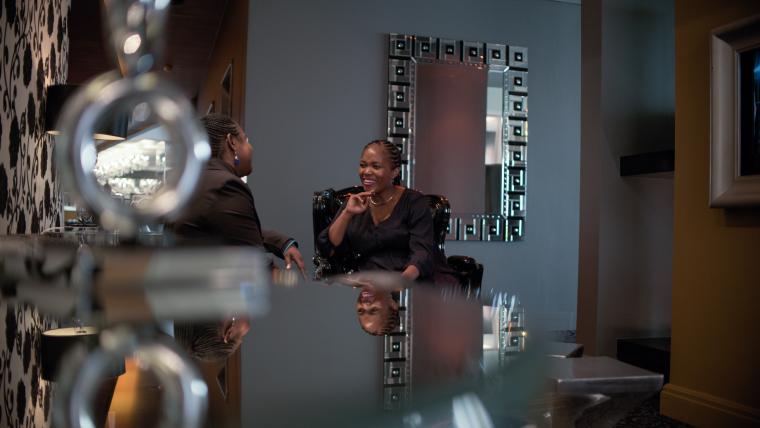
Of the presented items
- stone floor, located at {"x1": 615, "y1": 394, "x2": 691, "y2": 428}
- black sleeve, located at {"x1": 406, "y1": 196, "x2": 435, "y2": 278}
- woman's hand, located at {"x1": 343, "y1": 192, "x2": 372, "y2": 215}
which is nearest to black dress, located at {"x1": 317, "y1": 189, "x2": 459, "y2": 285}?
black sleeve, located at {"x1": 406, "y1": 196, "x2": 435, "y2": 278}

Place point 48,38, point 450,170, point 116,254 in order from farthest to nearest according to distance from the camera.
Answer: point 450,170, point 48,38, point 116,254

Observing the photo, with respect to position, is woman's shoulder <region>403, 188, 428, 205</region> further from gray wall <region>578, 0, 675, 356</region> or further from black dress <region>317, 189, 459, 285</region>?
gray wall <region>578, 0, 675, 356</region>

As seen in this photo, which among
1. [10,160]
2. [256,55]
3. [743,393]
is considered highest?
[256,55]

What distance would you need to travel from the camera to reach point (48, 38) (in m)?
3.16

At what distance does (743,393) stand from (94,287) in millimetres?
2853

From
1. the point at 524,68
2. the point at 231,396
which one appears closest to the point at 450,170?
the point at 524,68

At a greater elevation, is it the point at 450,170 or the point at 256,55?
the point at 256,55

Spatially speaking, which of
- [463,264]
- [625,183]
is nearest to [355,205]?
[463,264]

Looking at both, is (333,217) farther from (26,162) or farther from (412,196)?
(26,162)

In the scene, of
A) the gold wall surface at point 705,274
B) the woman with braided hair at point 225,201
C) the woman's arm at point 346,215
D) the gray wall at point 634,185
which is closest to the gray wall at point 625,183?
the gray wall at point 634,185

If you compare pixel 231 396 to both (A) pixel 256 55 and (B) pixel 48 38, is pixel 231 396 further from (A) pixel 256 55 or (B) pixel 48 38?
(A) pixel 256 55

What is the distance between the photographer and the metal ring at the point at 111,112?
0.36 m

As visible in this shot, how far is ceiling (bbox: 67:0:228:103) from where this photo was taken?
6031mm

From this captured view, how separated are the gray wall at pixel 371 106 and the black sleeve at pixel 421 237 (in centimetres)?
207
